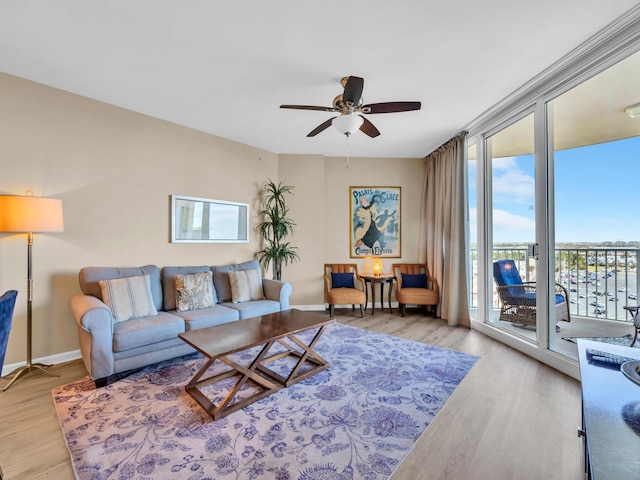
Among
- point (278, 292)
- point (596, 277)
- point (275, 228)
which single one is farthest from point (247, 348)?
point (596, 277)

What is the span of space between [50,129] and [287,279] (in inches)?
140

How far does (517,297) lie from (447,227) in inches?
56.9

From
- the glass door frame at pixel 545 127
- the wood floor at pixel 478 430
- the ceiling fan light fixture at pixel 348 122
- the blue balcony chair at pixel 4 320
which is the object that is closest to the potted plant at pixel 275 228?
the ceiling fan light fixture at pixel 348 122

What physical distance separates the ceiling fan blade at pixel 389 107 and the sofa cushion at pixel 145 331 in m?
2.74

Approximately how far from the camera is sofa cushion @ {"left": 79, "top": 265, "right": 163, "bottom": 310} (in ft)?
9.30

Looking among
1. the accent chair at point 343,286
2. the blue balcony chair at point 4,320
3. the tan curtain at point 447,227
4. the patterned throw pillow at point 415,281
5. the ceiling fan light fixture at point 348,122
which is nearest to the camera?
the blue balcony chair at point 4,320

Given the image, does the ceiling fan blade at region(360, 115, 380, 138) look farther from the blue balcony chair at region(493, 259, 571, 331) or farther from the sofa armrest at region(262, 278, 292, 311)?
the blue balcony chair at region(493, 259, 571, 331)

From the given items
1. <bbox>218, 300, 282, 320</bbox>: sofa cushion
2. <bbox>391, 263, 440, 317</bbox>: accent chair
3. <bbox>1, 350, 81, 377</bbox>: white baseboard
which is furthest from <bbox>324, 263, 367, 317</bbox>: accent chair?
<bbox>1, 350, 81, 377</bbox>: white baseboard

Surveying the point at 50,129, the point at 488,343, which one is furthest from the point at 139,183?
the point at 488,343

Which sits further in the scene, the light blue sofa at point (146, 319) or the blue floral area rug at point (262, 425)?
the light blue sofa at point (146, 319)

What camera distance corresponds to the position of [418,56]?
7.85 feet

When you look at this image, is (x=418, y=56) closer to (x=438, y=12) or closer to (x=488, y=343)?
(x=438, y=12)

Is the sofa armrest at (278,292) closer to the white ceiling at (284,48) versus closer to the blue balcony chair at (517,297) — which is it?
the white ceiling at (284,48)

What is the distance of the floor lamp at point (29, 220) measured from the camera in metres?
2.36
